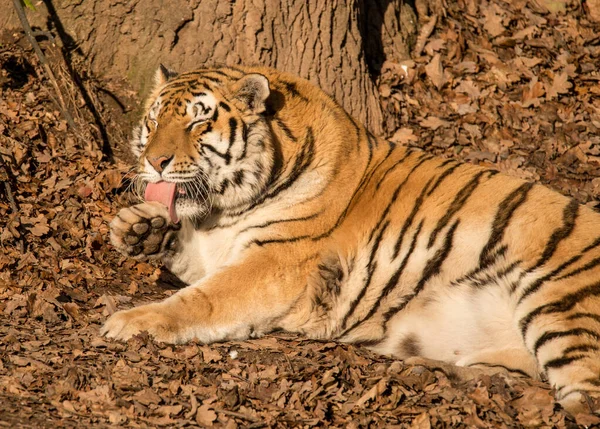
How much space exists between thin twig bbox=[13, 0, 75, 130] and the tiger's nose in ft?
5.10

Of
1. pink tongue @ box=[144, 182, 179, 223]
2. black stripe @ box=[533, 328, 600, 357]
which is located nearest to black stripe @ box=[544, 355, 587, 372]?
black stripe @ box=[533, 328, 600, 357]

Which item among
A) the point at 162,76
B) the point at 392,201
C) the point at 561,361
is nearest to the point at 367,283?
the point at 392,201

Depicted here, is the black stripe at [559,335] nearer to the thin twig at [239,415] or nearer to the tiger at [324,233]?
the tiger at [324,233]

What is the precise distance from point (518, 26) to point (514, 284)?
3.93m

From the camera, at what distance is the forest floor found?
355cm

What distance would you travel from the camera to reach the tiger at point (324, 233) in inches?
168

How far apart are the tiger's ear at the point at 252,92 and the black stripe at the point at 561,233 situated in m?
1.78

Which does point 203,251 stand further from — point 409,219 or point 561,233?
point 561,233

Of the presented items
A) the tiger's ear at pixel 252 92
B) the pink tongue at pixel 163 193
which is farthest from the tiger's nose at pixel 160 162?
the tiger's ear at pixel 252 92

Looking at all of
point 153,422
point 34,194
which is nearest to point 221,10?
point 34,194

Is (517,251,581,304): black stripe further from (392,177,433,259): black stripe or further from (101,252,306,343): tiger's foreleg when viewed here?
(101,252,306,343): tiger's foreleg

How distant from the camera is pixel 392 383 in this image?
3852 millimetres

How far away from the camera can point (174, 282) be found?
5270 millimetres

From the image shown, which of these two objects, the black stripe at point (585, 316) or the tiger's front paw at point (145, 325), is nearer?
the black stripe at point (585, 316)
